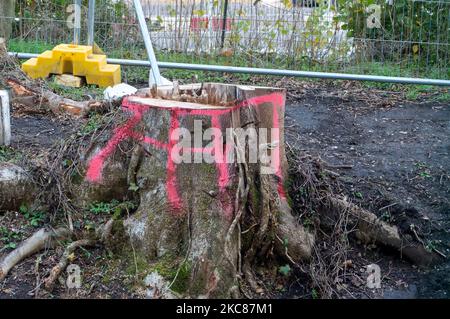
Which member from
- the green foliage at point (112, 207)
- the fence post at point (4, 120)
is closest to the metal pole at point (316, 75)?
the fence post at point (4, 120)

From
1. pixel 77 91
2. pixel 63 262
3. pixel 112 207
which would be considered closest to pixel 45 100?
pixel 77 91

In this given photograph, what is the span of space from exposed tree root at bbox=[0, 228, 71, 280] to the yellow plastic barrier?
3384 millimetres

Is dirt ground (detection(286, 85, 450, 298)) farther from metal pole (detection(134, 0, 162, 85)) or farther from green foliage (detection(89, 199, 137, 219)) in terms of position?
green foliage (detection(89, 199, 137, 219))

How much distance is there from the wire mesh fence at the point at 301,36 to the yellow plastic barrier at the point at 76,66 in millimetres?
1303

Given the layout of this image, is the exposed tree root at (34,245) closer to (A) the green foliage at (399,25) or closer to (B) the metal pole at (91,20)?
(B) the metal pole at (91,20)

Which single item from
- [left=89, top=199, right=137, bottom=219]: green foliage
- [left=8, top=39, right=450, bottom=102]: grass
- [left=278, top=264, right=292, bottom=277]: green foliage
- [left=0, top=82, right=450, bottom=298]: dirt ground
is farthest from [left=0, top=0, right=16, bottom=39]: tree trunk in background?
[left=278, top=264, right=292, bottom=277]: green foliage

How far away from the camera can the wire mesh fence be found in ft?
29.4

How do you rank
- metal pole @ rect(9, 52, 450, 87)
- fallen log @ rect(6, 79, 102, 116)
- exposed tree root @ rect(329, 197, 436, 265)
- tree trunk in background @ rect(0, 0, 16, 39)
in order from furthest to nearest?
tree trunk in background @ rect(0, 0, 16, 39)
metal pole @ rect(9, 52, 450, 87)
fallen log @ rect(6, 79, 102, 116)
exposed tree root @ rect(329, 197, 436, 265)

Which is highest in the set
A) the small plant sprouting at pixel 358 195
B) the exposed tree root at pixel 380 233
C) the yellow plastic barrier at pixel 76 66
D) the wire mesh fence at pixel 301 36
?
the wire mesh fence at pixel 301 36

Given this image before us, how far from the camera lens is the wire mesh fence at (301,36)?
29.4 ft

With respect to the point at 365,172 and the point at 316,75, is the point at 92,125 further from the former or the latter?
the point at 316,75

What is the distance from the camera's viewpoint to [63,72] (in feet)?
25.6

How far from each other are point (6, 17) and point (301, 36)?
388 cm
